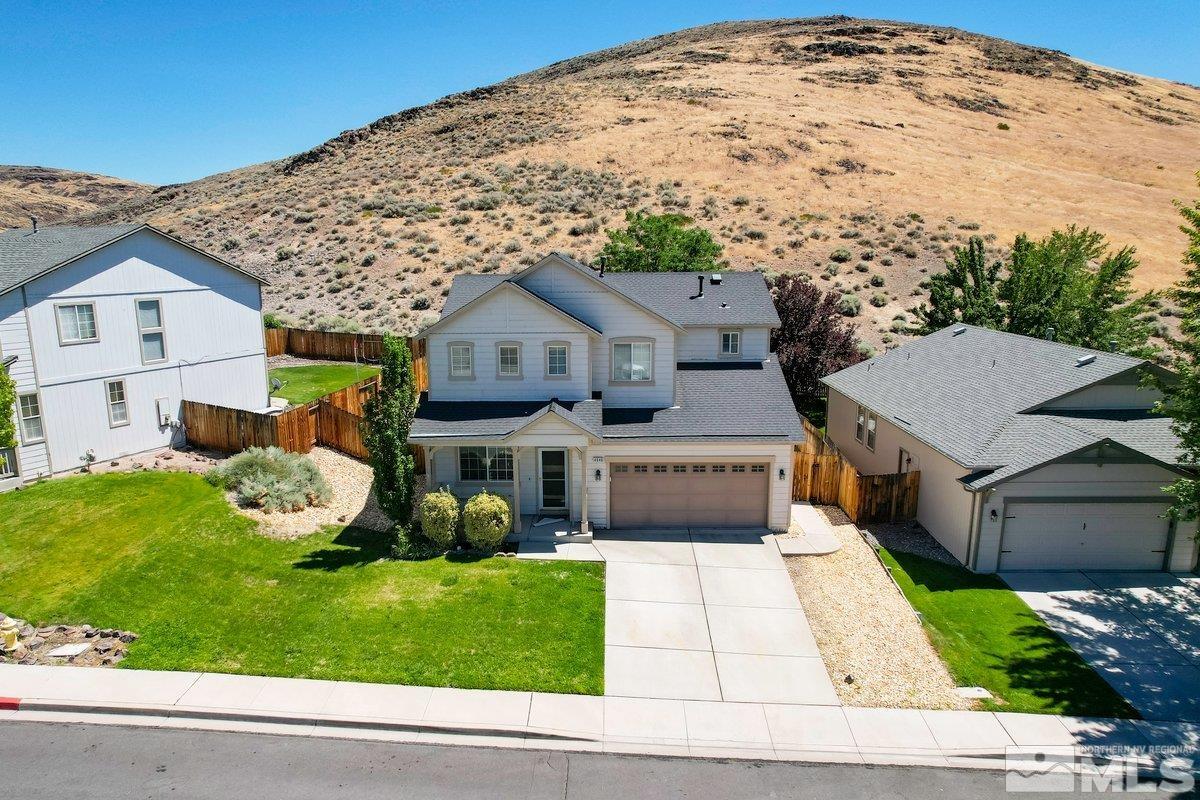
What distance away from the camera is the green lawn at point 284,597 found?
13.9 metres

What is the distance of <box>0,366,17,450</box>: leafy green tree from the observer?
18766mm

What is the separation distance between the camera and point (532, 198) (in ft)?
217

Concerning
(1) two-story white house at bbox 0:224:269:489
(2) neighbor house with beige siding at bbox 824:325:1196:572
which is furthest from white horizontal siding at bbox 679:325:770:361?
(1) two-story white house at bbox 0:224:269:489

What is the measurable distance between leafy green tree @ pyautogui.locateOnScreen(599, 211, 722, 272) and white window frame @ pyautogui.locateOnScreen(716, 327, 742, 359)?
36.3ft

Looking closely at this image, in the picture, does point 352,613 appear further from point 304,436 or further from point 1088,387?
point 1088,387

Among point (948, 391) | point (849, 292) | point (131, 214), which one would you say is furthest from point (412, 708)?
point (131, 214)

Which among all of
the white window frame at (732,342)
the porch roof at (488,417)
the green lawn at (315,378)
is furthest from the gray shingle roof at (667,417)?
the green lawn at (315,378)

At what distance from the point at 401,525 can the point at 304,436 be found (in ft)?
23.7

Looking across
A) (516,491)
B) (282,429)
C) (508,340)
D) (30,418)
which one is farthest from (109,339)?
(516,491)

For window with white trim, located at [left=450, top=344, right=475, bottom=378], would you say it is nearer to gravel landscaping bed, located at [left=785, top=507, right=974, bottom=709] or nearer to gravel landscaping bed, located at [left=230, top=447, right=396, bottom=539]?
gravel landscaping bed, located at [left=230, top=447, right=396, bottom=539]

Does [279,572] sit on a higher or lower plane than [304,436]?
lower

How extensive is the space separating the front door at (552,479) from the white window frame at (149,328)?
13.9 m

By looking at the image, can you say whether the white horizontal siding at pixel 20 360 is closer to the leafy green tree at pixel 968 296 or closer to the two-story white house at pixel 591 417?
the two-story white house at pixel 591 417

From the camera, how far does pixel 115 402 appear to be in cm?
2300
